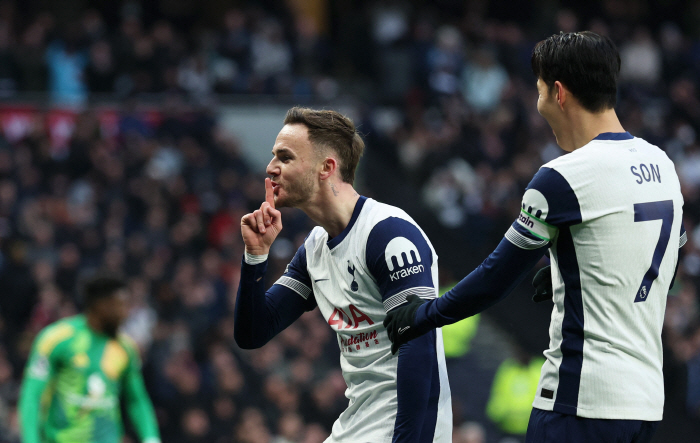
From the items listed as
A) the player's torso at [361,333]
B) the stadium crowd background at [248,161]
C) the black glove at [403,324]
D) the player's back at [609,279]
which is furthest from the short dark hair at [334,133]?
the stadium crowd background at [248,161]

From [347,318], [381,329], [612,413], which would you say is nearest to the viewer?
[612,413]

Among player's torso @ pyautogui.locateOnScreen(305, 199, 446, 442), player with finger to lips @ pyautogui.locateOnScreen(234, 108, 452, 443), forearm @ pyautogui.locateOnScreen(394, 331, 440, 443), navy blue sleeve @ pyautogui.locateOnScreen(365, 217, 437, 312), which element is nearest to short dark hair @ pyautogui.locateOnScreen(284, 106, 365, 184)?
player with finger to lips @ pyautogui.locateOnScreen(234, 108, 452, 443)

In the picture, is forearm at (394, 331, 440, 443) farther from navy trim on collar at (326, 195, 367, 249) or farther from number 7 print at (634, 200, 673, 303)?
number 7 print at (634, 200, 673, 303)

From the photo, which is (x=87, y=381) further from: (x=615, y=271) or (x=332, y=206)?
(x=615, y=271)

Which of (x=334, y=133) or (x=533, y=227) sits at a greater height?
(x=334, y=133)

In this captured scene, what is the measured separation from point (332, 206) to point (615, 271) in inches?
55.0

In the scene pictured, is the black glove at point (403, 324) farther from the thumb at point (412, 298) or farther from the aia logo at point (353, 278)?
the aia logo at point (353, 278)

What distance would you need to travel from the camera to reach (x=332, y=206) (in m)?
4.03

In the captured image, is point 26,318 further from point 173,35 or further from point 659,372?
point 659,372

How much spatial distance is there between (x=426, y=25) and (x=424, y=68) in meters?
1.30

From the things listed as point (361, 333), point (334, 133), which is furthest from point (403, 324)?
point (334, 133)

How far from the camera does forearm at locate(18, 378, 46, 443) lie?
6.48 m

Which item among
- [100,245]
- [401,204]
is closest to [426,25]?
[401,204]

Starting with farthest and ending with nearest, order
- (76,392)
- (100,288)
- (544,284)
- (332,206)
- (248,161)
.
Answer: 1. (248,161)
2. (100,288)
3. (76,392)
4. (332,206)
5. (544,284)
